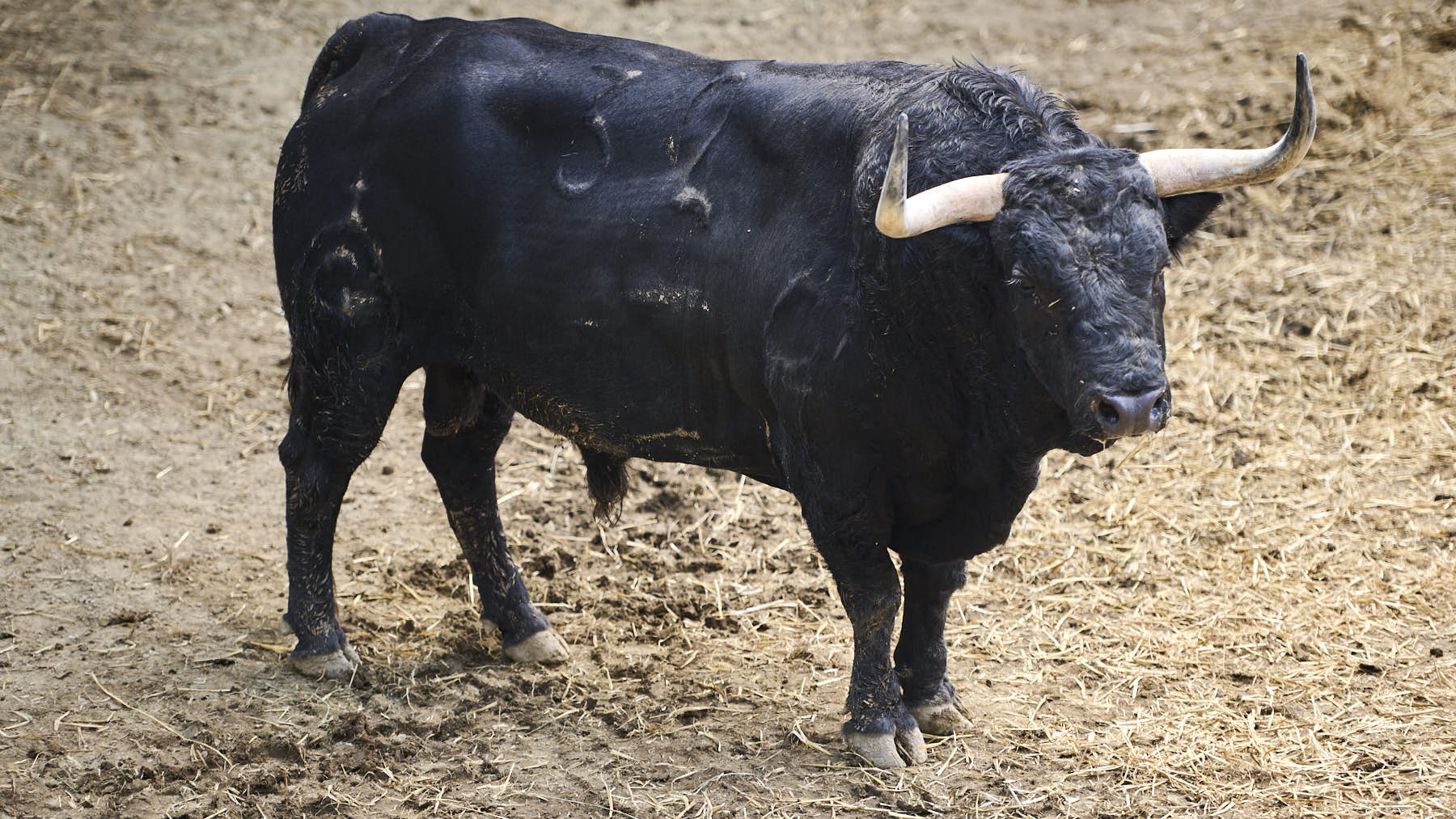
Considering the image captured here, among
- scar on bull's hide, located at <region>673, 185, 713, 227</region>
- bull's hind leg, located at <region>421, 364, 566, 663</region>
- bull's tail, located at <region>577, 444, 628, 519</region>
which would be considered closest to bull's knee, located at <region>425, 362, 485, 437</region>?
bull's hind leg, located at <region>421, 364, 566, 663</region>

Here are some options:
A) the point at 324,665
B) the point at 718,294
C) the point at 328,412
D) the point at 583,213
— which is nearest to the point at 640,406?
the point at 718,294

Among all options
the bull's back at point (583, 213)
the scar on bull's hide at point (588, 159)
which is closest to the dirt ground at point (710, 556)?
the bull's back at point (583, 213)

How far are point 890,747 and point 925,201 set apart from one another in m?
1.90

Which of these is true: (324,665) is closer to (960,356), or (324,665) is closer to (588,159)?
(588,159)

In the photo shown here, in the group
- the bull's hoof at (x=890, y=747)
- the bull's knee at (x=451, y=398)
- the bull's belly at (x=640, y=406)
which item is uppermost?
the bull's belly at (x=640, y=406)

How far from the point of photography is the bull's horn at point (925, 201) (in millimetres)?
3562

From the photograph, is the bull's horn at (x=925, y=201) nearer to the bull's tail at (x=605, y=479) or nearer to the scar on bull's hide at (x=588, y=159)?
the scar on bull's hide at (x=588, y=159)

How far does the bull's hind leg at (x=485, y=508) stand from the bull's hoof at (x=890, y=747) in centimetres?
138

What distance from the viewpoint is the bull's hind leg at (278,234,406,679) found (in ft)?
16.4

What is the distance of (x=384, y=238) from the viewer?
4.93 m

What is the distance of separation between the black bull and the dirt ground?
0.44 meters

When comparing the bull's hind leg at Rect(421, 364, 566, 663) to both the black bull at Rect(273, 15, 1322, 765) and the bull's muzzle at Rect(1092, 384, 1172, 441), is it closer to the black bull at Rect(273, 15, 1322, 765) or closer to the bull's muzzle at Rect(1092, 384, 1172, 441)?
the black bull at Rect(273, 15, 1322, 765)

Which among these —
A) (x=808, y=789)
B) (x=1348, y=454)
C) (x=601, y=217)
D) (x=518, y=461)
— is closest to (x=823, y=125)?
(x=601, y=217)

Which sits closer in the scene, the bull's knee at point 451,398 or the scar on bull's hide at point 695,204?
the scar on bull's hide at point 695,204
